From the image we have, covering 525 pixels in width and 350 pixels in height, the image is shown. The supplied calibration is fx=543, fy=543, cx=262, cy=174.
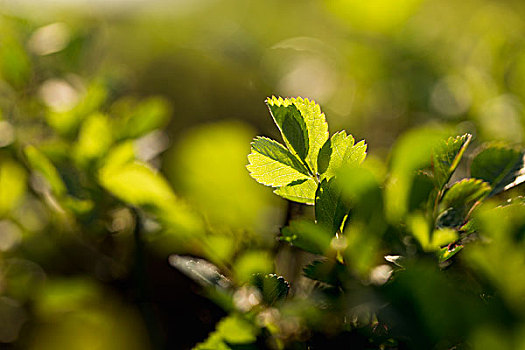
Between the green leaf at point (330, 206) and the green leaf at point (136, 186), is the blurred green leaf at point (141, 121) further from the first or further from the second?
the green leaf at point (330, 206)

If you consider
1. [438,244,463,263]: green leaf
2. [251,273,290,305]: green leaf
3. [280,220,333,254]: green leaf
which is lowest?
[251,273,290,305]: green leaf

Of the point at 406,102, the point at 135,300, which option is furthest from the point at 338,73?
the point at 135,300

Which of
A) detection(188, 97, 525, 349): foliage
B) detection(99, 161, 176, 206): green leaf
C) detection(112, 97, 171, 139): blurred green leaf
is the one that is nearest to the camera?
detection(188, 97, 525, 349): foliage

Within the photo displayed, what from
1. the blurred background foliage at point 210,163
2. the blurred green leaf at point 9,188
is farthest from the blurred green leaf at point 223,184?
the blurred green leaf at point 9,188

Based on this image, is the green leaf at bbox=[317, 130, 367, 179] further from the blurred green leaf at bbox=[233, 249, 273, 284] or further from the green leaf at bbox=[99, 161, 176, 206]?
the green leaf at bbox=[99, 161, 176, 206]

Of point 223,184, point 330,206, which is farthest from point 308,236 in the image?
point 223,184

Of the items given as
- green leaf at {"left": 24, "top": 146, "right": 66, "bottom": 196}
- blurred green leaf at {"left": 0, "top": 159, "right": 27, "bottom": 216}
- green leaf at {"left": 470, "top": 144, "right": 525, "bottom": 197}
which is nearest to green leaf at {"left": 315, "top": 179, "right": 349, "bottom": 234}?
green leaf at {"left": 470, "top": 144, "right": 525, "bottom": 197}
